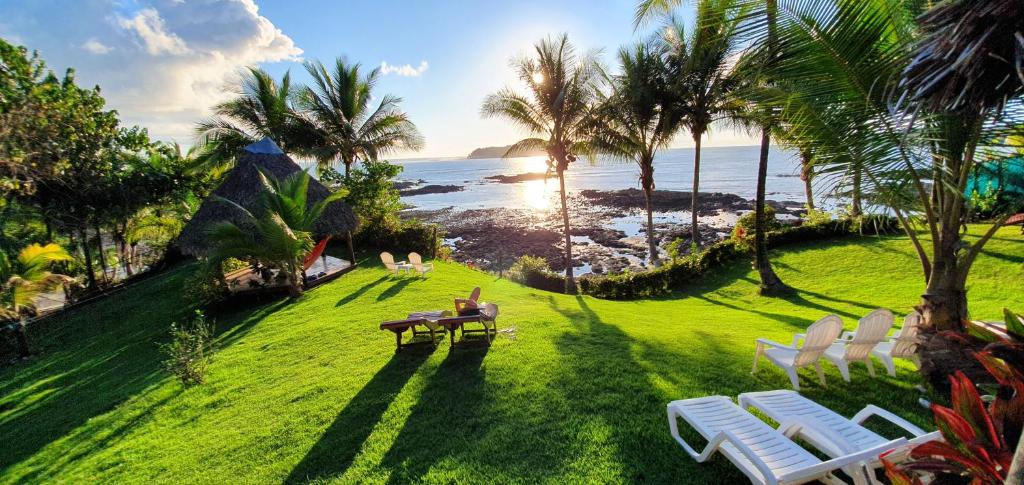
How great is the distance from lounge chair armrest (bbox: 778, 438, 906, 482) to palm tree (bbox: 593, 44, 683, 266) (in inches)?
475

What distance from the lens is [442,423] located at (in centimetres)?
411

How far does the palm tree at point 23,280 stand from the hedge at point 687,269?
448 inches

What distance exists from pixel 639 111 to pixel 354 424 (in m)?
13.3

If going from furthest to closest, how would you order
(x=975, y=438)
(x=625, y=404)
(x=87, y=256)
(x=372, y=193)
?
1. (x=372, y=193)
2. (x=87, y=256)
3. (x=625, y=404)
4. (x=975, y=438)

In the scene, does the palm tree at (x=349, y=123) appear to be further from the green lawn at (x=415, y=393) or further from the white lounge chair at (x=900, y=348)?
the white lounge chair at (x=900, y=348)

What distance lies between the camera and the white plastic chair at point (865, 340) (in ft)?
14.0

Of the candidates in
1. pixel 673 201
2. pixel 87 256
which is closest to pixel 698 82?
pixel 87 256

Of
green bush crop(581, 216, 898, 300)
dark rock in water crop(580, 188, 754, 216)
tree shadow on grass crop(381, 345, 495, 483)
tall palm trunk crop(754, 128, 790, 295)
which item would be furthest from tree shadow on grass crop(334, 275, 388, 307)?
dark rock in water crop(580, 188, 754, 216)

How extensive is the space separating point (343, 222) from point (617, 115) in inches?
377

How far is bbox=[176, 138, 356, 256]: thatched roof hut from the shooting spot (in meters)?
11.3

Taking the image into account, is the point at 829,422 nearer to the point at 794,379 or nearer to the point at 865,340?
the point at 794,379

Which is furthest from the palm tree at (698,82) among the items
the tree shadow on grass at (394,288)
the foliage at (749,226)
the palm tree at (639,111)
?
the tree shadow on grass at (394,288)

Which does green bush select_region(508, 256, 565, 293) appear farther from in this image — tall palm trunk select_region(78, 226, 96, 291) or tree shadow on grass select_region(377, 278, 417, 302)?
tall palm trunk select_region(78, 226, 96, 291)

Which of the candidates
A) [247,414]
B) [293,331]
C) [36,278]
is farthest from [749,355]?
[36,278]
